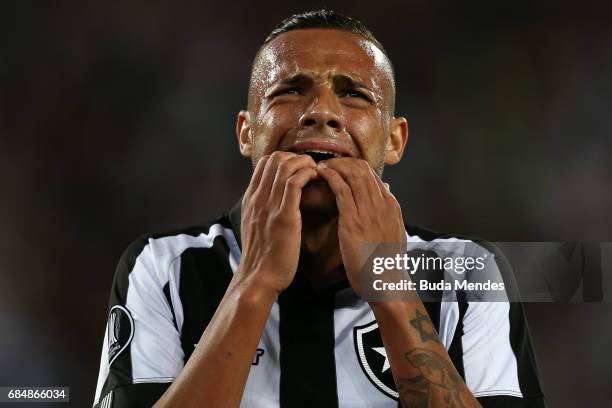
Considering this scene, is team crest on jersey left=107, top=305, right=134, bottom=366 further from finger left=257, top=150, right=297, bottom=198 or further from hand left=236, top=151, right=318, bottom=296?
finger left=257, top=150, right=297, bottom=198

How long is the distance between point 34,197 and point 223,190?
1020mm

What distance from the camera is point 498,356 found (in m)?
2.02

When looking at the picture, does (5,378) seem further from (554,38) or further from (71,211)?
(554,38)

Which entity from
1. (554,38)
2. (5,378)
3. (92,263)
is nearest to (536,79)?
(554,38)

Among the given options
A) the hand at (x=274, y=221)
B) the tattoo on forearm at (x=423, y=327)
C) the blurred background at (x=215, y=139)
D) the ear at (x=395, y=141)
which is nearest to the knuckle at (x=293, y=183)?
the hand at (x=274, y=221)

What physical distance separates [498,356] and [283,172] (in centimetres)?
81

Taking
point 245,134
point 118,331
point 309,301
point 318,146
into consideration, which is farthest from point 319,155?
point 118,331

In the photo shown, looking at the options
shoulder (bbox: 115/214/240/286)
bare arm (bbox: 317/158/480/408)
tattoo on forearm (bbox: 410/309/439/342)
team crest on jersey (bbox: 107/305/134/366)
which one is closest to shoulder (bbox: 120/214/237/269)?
shoulder (bbox: 115/214/240/286)

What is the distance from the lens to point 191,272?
2127 millimetres

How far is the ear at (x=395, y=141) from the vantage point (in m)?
2.44

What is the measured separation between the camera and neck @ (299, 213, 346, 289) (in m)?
2.10

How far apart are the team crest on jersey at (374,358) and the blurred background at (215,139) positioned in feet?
6.46
